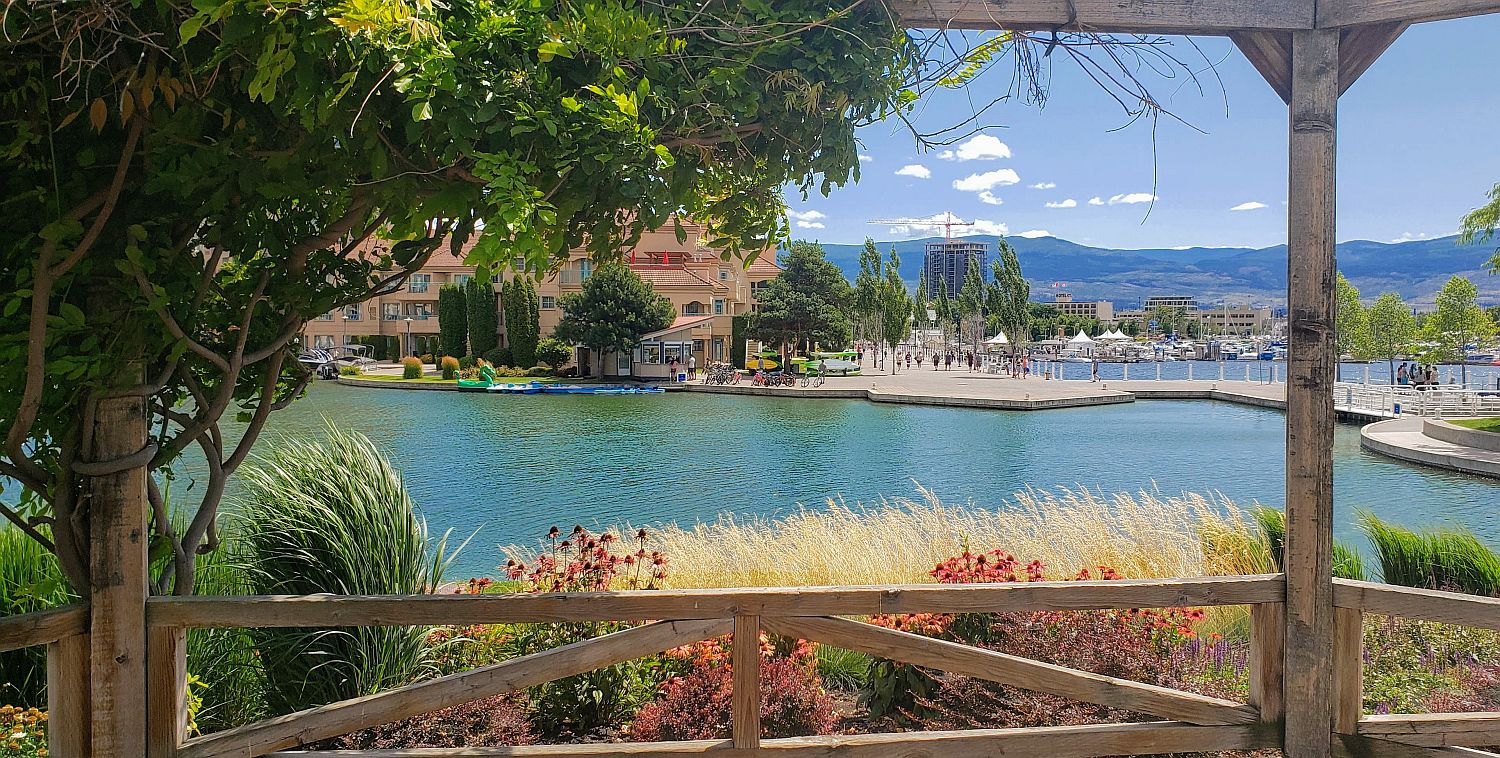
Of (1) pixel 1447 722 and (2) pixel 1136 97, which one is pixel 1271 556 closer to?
(1) pixel 1447 722

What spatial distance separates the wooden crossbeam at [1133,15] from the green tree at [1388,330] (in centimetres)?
3287

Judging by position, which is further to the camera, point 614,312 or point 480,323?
point 480,323

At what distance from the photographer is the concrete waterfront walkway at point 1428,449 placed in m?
12.1

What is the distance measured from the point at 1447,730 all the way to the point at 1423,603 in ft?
1.14

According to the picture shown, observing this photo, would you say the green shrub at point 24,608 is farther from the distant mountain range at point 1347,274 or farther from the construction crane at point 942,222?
the construction crane at point 942,222

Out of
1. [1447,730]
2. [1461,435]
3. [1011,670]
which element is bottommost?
[1461,435]

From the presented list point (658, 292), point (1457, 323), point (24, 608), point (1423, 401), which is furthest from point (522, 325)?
point (24, 608)

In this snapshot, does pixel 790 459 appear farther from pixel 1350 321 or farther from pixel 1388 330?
pixel 1350 321

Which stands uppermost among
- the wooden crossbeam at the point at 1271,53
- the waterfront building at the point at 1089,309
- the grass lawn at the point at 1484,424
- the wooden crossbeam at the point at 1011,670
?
the waterfront building at the point at 1089,309

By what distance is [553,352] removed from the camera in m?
33.3

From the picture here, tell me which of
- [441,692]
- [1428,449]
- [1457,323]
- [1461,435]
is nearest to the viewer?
[441,692]

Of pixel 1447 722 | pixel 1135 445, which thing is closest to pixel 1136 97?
pixel 1447 722

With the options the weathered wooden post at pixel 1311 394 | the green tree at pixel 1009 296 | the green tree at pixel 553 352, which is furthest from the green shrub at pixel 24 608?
the green tree at pixel 1009 296

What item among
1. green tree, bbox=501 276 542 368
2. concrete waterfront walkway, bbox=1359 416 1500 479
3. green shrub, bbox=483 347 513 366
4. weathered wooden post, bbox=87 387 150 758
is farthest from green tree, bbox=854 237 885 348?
weathered wooden post, bbox=87 387 150 758
